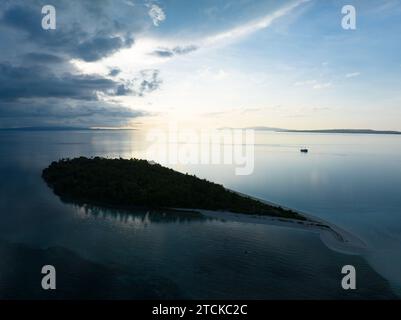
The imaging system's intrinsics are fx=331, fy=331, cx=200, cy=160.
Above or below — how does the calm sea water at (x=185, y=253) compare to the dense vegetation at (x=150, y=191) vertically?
below

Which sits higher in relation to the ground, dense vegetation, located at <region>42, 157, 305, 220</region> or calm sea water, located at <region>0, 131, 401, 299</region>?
dense vegetation, located at <region>42, 157, 305, 220</region>

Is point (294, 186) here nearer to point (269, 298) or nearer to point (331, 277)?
point (331, 277)

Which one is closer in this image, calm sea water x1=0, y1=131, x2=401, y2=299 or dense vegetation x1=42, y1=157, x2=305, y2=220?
calm sea water x1=0, y1=131, x2=401, y2=299

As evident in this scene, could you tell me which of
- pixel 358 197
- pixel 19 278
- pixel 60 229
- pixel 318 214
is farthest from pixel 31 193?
pixel 358 197

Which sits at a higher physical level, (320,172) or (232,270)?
(320,172)

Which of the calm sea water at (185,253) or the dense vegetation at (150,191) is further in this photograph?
the dense vegetation at (150,191)

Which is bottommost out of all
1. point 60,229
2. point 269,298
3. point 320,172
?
point 269,298

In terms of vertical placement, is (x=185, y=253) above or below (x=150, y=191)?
below
